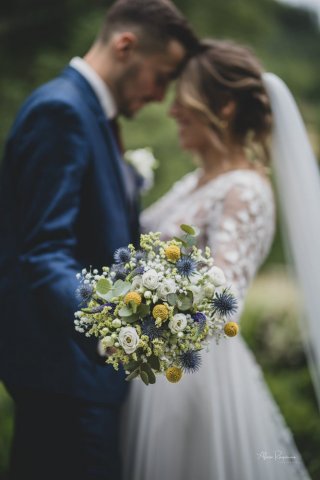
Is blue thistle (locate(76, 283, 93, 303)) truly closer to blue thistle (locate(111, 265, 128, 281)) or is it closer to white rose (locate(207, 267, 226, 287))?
blue thistle (locate(111, 265, 128, 281))

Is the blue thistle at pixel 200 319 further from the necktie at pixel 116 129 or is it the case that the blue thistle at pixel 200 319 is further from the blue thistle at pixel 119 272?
the necktie at pixel 116 129

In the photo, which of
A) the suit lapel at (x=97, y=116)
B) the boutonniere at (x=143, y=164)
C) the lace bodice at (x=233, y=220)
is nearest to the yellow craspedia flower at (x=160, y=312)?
the lace bodice at (x=233, y=220)

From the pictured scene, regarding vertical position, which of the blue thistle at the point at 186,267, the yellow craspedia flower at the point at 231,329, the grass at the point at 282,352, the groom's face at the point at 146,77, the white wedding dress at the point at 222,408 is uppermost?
the groom's face at the point at 146,77

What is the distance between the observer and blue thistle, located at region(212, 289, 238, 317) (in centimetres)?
142

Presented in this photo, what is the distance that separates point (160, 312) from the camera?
53.6 inches

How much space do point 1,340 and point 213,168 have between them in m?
1.37

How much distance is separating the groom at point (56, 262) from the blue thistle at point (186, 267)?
486 mm

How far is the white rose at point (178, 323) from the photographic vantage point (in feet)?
4.49

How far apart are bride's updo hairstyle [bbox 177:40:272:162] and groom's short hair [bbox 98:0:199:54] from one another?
213 millimetres

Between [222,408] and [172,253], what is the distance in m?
1.15

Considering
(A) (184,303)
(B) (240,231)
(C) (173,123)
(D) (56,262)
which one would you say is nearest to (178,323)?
(A) (184,303)

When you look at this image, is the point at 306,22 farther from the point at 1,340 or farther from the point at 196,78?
the point at 1,340

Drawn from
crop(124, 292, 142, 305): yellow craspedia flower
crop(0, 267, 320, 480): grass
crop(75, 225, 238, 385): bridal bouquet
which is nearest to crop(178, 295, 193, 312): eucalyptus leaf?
crop(75, 225, 238, 385): bridal bouquet

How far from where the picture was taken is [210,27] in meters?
5.63
